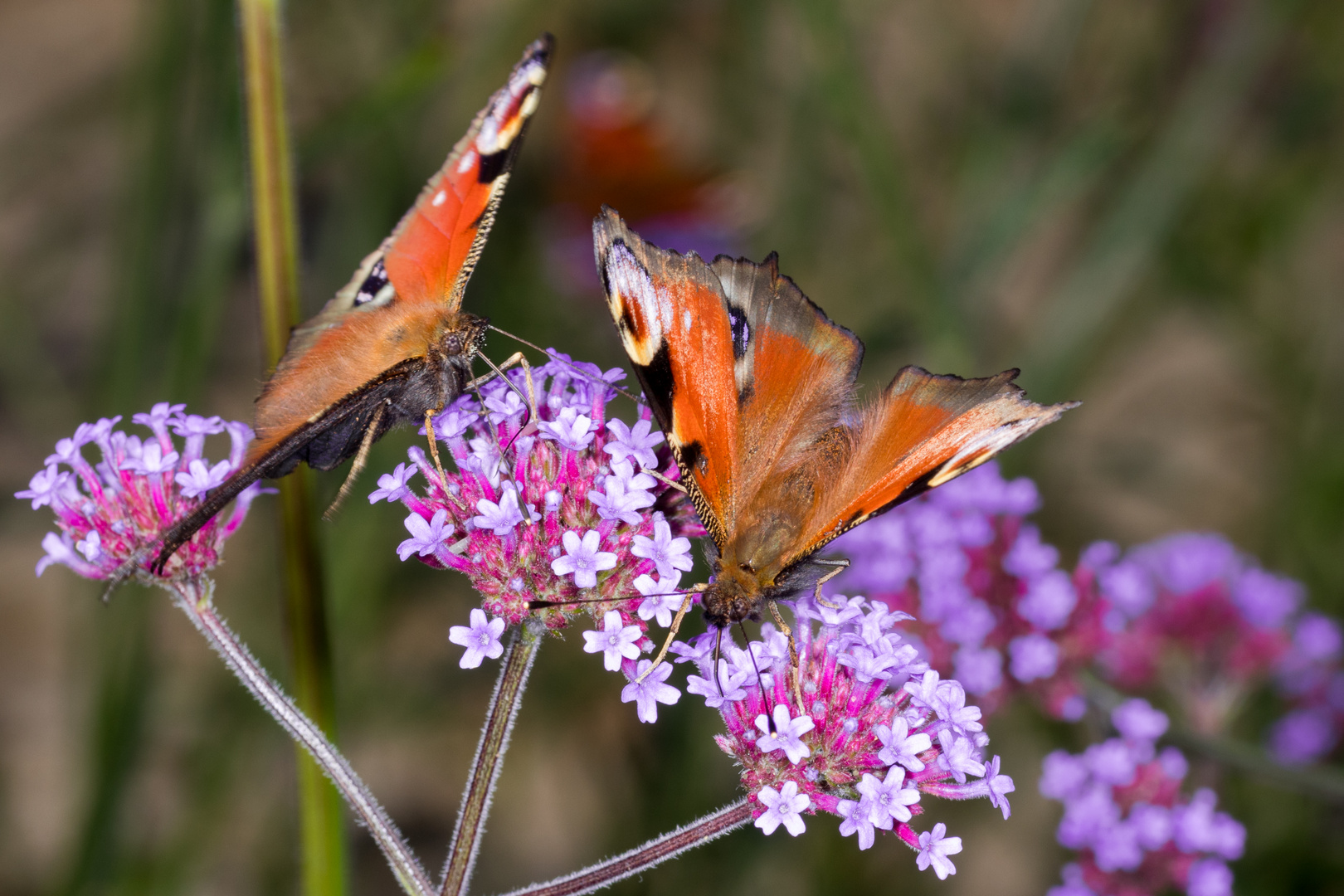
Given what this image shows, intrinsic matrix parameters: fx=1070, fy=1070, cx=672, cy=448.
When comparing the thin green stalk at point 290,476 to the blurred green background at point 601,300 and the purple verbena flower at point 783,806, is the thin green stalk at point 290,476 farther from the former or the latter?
the purple verbena flower at point 783,806

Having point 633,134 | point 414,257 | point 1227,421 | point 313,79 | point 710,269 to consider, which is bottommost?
point 710,269

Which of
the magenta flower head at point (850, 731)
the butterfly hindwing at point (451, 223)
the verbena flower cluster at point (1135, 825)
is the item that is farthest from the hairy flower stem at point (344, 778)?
the verbena flower cluster at point (1135, 825)

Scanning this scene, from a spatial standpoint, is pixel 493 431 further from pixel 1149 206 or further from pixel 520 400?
pixel 1149 206

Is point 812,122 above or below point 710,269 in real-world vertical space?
above

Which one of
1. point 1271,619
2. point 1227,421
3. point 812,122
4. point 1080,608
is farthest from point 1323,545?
point 812,122

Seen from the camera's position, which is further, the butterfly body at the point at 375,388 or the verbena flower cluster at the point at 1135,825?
the verbena flower cluster at the point at 1135,825

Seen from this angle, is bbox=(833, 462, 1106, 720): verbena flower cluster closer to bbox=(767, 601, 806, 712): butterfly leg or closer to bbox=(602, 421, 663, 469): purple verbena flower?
bbox=(767, 601, 806, 712): butterfly leg

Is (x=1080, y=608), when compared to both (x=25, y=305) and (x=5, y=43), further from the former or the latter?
(x=5, y=43)

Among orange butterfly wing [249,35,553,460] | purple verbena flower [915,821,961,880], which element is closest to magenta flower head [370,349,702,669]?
orange butterfly wing [249,35,553,460]
